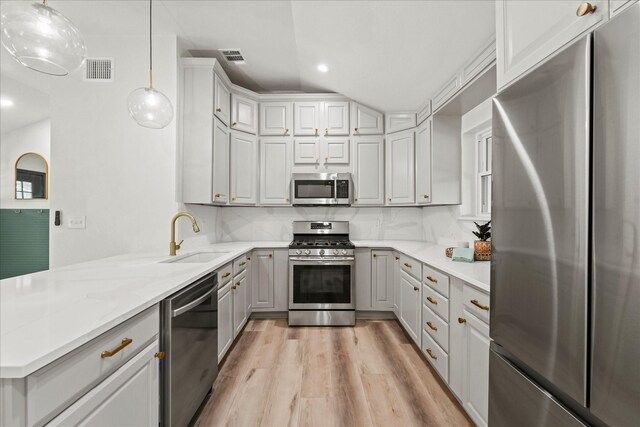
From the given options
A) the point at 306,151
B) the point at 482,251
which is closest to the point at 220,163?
the point at 306,151

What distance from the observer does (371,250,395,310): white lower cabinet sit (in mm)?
3328

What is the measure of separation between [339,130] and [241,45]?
4.60 feet

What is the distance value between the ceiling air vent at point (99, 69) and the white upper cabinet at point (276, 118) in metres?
1.53

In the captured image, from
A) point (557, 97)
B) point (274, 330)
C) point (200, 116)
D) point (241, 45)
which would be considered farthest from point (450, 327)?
point (241, 45)

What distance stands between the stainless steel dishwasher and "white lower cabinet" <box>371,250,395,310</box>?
1919mm

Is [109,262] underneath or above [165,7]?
underneath

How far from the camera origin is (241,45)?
9.41ft

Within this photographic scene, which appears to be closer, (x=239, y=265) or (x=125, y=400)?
(x=125, y=400)

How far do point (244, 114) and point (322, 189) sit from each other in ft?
4.24

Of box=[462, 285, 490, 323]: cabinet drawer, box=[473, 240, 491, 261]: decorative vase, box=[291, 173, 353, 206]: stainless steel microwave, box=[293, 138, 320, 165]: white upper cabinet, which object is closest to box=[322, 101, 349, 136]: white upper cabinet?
box=[293, 138, 320, 165]: white upper cabinet

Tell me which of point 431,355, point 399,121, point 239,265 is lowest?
point 431,355

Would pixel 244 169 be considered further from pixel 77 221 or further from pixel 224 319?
pixel 224 319

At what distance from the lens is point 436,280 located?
2113 mm

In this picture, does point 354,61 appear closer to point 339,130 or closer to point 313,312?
point 339,130
